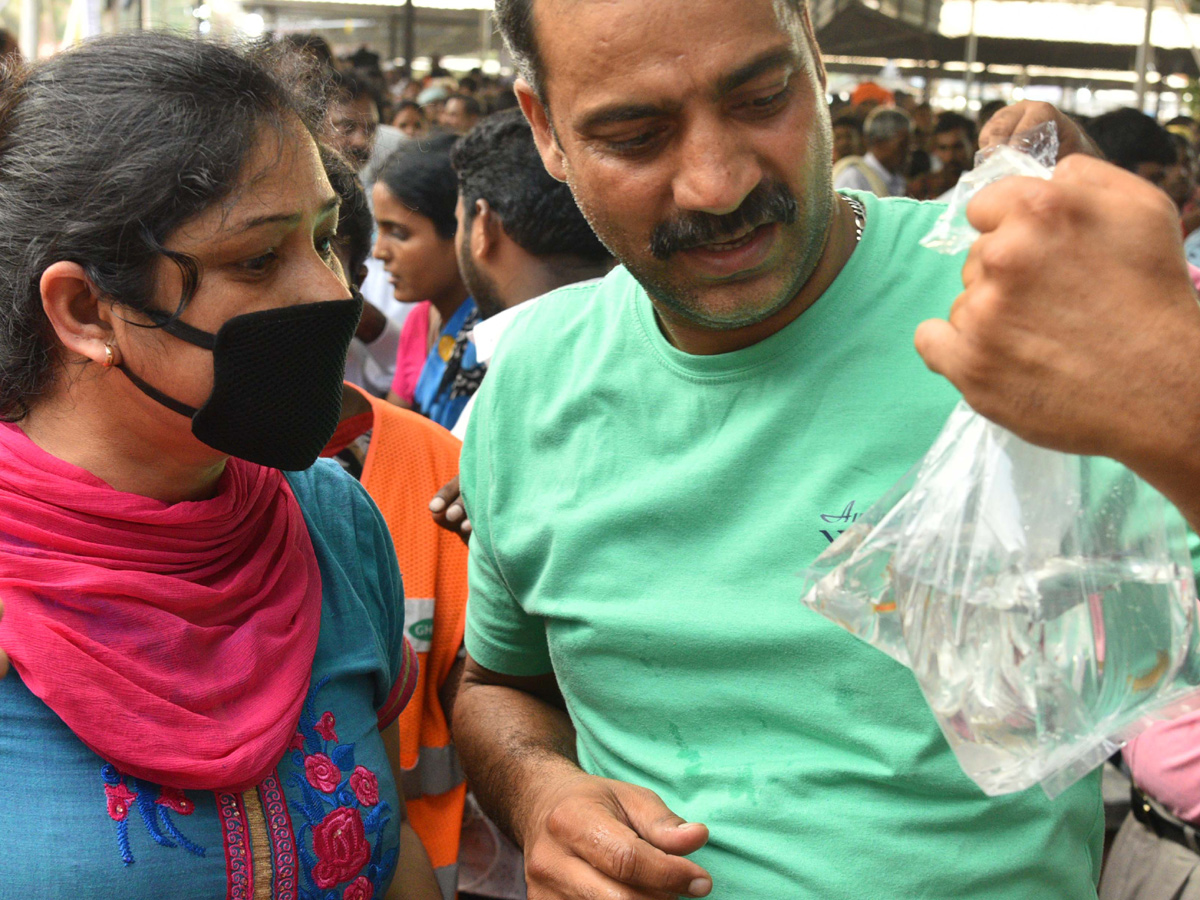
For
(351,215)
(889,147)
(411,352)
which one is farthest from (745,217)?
(889,147)

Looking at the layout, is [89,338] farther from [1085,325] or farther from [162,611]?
[1085,325]

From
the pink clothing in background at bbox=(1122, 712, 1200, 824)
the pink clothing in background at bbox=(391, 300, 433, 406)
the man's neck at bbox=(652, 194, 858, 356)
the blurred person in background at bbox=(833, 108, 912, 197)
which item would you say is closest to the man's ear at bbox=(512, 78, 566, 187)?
the man's neck at bbox=(652, 194, 858, 356)

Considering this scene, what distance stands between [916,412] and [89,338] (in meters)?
1.10

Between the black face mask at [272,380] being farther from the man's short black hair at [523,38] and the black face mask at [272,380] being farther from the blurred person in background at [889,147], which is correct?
the blurred person in background at [889,147]

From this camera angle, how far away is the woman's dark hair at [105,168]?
153 centimetres

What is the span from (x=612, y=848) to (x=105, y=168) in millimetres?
1092

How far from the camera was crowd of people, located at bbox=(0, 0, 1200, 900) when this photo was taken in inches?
53.9

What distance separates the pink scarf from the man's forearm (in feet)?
0.91

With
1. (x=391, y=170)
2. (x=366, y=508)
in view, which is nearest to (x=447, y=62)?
(x=391, y=170)

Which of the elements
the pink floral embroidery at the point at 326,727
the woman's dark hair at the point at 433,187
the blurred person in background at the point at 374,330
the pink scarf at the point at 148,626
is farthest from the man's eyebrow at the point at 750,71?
the woman's dark hair at the point at 433,187

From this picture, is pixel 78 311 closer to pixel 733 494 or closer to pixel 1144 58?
pixel 733 494

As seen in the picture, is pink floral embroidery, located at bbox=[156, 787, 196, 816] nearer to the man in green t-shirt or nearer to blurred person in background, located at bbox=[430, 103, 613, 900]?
the man in green t-shirt

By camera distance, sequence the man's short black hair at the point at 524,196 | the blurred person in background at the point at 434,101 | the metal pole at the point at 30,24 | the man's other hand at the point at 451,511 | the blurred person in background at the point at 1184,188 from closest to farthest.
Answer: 1. the man's other hand at the point at 451,511
2. the man's short black hair at the point at 524,196
3. the blurred person in background at the point at 1184,188
4. the metal pole at the point at 30,24
5. the blurred person in background at the point at 434,101

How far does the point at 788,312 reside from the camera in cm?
148
